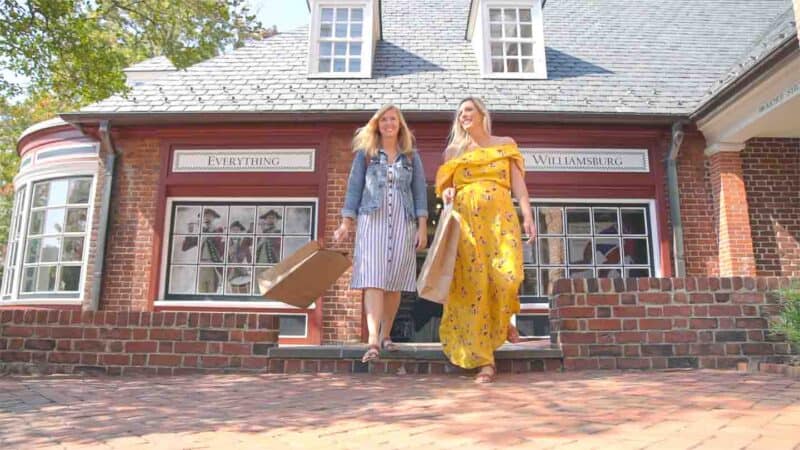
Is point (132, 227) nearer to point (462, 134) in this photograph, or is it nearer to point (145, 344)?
point (145, 344)

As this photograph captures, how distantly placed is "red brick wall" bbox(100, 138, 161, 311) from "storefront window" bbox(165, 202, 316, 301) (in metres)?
0.34

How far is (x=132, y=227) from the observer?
23.3 feet

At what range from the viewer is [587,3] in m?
10.5

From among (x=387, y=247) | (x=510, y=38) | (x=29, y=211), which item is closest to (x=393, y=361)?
(x=387, y=247)

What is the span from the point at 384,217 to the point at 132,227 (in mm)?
4988

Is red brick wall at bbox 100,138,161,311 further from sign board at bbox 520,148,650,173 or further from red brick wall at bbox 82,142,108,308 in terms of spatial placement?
sign board at bbox 520,148,650,173

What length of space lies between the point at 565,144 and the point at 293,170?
3871 mm

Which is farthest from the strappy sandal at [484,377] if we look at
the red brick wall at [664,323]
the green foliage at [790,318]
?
the green foliage at [790,318]

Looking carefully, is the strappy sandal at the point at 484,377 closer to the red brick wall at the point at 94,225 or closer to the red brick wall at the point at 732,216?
the red brick wall at the point at 732,216

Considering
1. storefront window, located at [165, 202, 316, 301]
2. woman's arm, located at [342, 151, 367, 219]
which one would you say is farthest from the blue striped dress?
storefront window, located at [165, 202, 316, 301]

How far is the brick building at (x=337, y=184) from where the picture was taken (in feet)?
22.6

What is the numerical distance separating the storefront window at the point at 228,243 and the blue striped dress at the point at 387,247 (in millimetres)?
3531

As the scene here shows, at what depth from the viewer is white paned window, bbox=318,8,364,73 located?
318 inches

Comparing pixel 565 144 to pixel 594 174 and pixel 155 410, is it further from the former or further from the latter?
pixel 155 410
